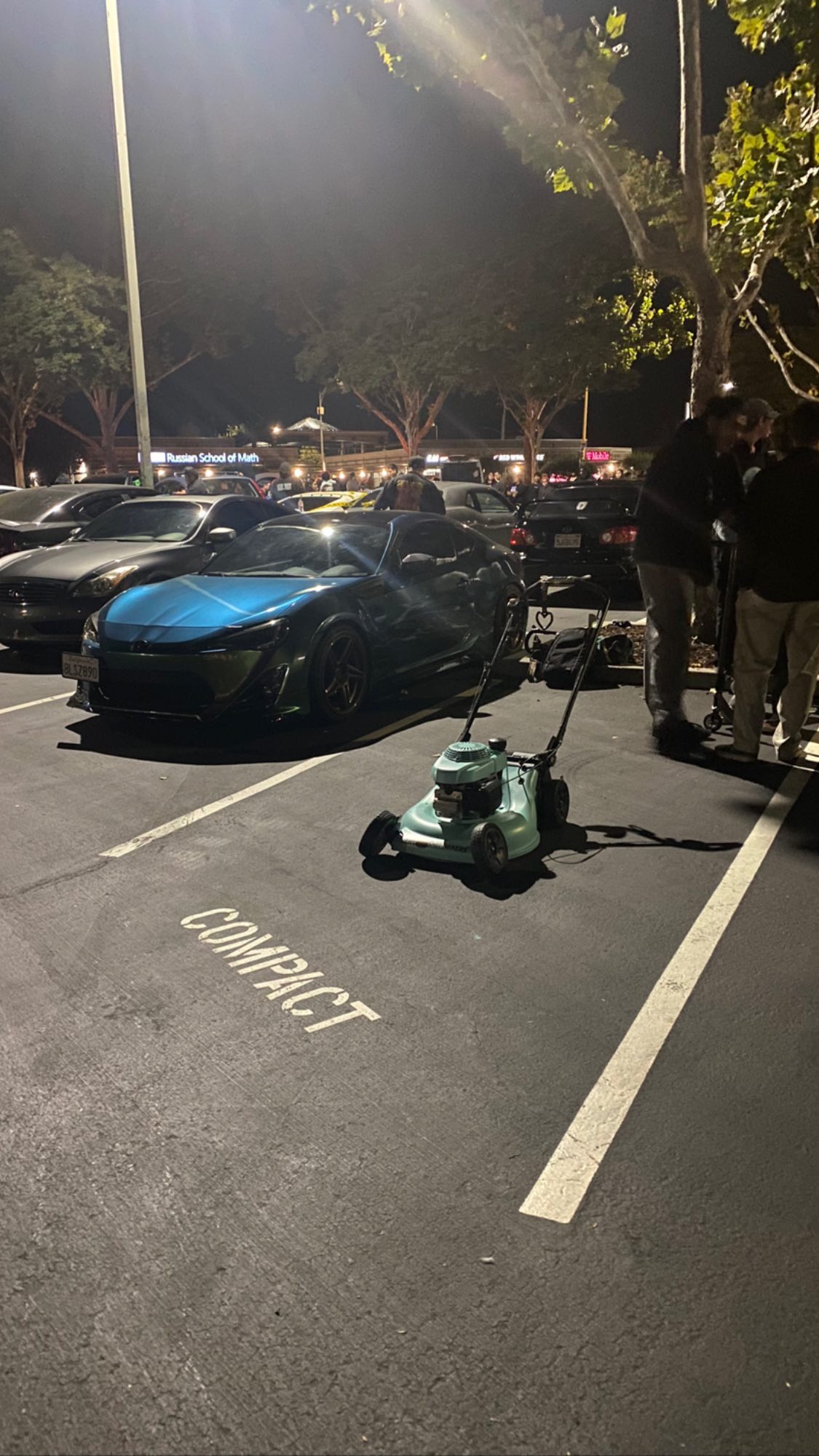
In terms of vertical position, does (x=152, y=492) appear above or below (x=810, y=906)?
above

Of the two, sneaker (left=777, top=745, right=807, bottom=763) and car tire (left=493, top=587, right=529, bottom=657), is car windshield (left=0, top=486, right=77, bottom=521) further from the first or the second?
sneaker (left=777, top=745, right=807, bottom=763)

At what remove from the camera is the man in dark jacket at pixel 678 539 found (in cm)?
587

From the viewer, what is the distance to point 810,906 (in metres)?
3.97

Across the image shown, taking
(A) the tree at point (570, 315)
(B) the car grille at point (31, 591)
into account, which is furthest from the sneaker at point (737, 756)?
(A) the tree at point (570, 315)

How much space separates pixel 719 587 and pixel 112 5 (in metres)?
15.2

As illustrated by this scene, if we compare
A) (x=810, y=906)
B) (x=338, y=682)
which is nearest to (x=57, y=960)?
(x=810, y=906)

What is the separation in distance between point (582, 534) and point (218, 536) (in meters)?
5.26

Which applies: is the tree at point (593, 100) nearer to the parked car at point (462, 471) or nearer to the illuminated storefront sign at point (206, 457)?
the parked car at point (462, 471)

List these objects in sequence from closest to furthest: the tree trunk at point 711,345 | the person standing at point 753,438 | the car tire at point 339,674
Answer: the car tire at point 339,674
the person standing at point 753,438
the tree trunk at point 711,345

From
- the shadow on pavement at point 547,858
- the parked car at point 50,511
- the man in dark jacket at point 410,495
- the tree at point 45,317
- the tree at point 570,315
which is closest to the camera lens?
the shadow on pavement at point 547,858

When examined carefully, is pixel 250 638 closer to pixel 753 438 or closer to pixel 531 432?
pixel 753 438

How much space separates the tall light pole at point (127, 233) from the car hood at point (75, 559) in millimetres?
6635

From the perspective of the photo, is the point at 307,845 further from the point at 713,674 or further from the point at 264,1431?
the point at 713,674

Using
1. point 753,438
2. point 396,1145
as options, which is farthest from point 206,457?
point 396,1145
